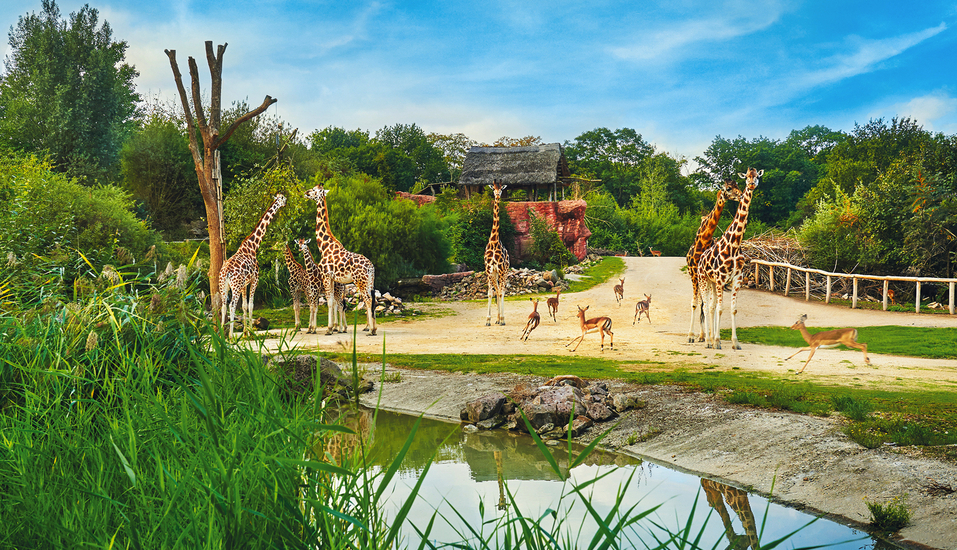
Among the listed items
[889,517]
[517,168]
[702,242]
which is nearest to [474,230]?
[517,168]

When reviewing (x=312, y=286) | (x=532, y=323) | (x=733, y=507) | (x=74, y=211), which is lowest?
(x=733, y=507)

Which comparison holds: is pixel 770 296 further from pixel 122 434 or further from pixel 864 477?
pixel 122 434

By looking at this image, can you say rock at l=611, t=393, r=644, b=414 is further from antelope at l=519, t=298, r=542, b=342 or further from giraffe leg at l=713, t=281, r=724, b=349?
antelope at l=519, t=298, r=542, b=342

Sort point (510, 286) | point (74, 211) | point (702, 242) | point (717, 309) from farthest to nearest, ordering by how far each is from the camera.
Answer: point (510, 286) < point (74, 211) < point (702, 242) < point (717, 309)

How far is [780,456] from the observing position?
586cm

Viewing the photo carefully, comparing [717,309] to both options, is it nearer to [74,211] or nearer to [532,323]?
[532,323]

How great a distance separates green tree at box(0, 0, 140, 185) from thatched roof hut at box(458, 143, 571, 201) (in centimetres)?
1698

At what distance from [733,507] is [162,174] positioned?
30710mm

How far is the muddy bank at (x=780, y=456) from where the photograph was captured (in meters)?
4.77

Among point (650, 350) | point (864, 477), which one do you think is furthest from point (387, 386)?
point (864, 477)

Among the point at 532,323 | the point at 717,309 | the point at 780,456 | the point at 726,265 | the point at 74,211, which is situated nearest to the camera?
the point at 780,456

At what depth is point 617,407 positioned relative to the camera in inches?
297

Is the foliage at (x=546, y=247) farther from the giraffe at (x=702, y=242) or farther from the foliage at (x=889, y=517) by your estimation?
the foliage at (x=889, y=517)

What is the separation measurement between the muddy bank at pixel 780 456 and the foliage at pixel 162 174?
85.2 feet
